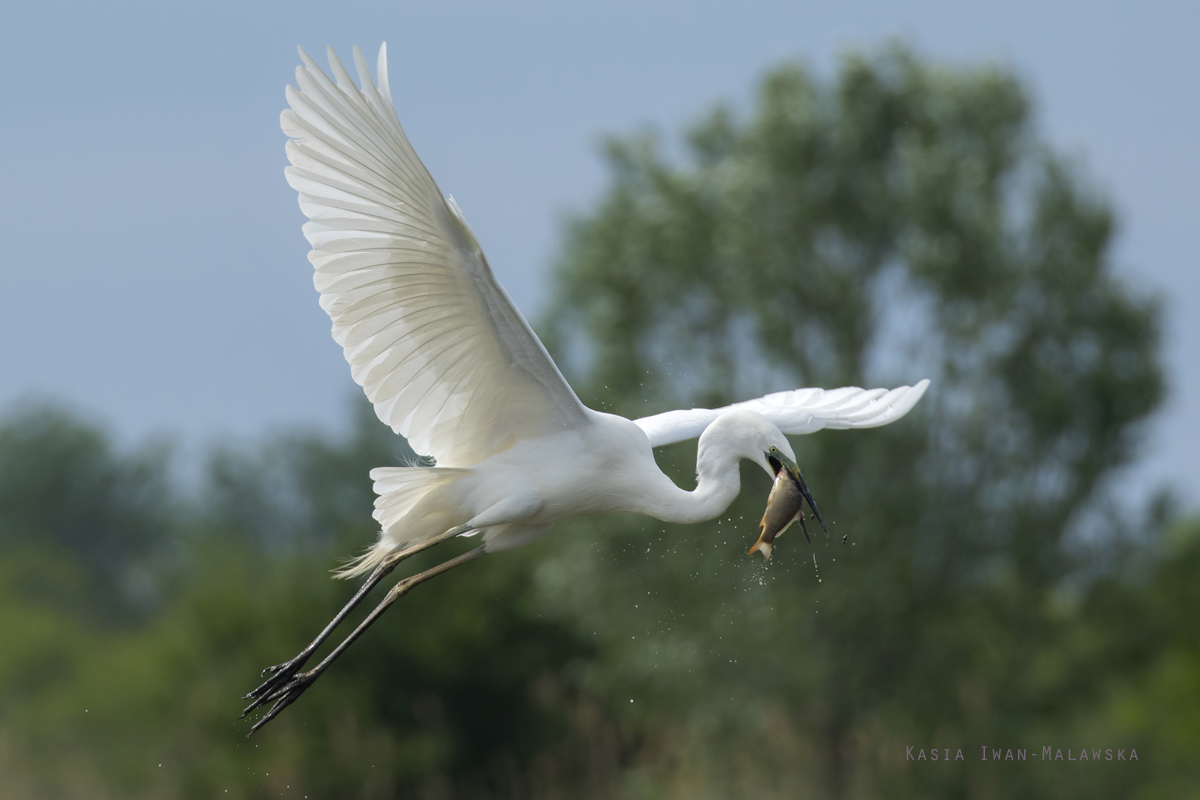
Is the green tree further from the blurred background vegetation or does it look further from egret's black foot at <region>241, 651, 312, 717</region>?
egret's black foot at <region>241, 651, 312, 717</region>

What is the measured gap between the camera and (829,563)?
1945 centimetres

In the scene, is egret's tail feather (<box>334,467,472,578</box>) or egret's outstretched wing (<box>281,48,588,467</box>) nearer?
egret's outstretched wing (<box>281,48,588,467</box>)

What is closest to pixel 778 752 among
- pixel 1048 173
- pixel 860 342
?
pixel 860 342

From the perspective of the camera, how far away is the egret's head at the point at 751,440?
21.0 ft

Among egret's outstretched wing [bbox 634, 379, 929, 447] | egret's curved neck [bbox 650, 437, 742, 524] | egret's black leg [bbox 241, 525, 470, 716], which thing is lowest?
egret's black leg [bbox 241, 525, 470, 716]

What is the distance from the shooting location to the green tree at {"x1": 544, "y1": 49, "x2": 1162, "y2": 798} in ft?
62.5

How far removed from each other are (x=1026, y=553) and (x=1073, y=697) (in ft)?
7.64

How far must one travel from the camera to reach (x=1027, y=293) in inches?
797

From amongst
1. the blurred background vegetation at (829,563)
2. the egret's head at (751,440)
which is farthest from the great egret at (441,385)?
the blurred background vegetation at (829,563)

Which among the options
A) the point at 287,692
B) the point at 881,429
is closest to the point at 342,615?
the point at 287,692

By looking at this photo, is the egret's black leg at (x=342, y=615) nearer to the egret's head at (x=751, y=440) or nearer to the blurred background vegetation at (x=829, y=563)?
the egret's head at (x=751, y=440)

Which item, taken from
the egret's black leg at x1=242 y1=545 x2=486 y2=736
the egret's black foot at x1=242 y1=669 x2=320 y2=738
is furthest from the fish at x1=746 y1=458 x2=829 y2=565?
the egret's black foot at x1=242 y1=669 x2=320 y2=738

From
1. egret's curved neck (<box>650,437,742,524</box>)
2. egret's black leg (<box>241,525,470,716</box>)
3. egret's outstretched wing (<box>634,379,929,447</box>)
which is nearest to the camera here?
egret's curved neck (<box>650,437,742,524</box>)

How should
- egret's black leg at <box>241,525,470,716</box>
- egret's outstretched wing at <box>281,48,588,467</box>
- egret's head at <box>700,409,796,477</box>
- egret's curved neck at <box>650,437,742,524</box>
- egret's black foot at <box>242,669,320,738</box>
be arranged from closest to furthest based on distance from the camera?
egret's outstretched wing at <box>281,48,588,467</box> < egret's head at <box>700,409,796,477</box> < egret's curved neck at <box>650,437,742,524</box> < egret's black leg at <box>241,525,470,716</box> < egret's black foot at <box>242,669,320,738</box>
